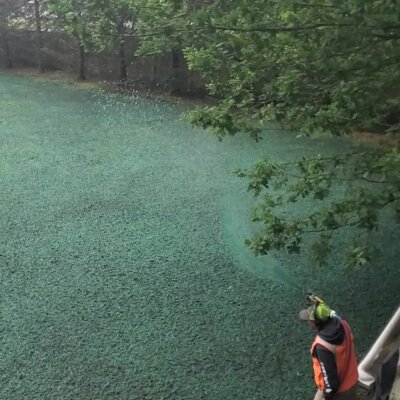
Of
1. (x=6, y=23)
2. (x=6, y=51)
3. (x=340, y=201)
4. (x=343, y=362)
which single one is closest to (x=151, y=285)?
(x=340, y=201)

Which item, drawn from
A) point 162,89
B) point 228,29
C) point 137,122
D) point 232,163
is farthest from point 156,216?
point 162,89

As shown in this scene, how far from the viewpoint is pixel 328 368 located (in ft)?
10.3

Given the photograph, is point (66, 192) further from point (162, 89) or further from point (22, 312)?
point (162, 89)

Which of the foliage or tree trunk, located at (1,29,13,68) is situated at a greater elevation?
the foliage

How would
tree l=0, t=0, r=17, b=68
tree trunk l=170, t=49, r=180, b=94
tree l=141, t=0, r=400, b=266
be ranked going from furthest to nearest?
tree l=0, t=0, r=17, b=68 < tree trunk l=170, t=49, r=180, b=94 < tree l=141, t=0, r=400, b=266

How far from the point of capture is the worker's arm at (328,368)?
3.12 metres

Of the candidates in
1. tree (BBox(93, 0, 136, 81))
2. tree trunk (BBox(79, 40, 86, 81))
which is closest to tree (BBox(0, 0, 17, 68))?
tree trunk (BBox(79, 40, 86, 81))

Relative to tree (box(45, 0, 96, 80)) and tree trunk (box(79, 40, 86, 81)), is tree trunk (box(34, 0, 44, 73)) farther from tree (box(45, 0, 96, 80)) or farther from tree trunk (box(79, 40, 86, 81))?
tree (box(45, 0, 96, 80))

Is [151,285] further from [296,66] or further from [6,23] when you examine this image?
[6,23]

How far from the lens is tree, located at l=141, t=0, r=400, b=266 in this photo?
351 cm

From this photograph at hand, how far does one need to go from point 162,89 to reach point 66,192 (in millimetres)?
6377

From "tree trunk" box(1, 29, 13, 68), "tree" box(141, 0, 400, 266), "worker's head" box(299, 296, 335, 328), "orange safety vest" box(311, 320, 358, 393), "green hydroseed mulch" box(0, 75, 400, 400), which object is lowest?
"tree trunk" box(1, 29, 13, 68)

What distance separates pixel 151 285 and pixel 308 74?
2978 millimetres

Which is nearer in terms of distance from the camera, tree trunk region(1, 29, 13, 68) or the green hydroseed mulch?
the green hydroseed mulch
